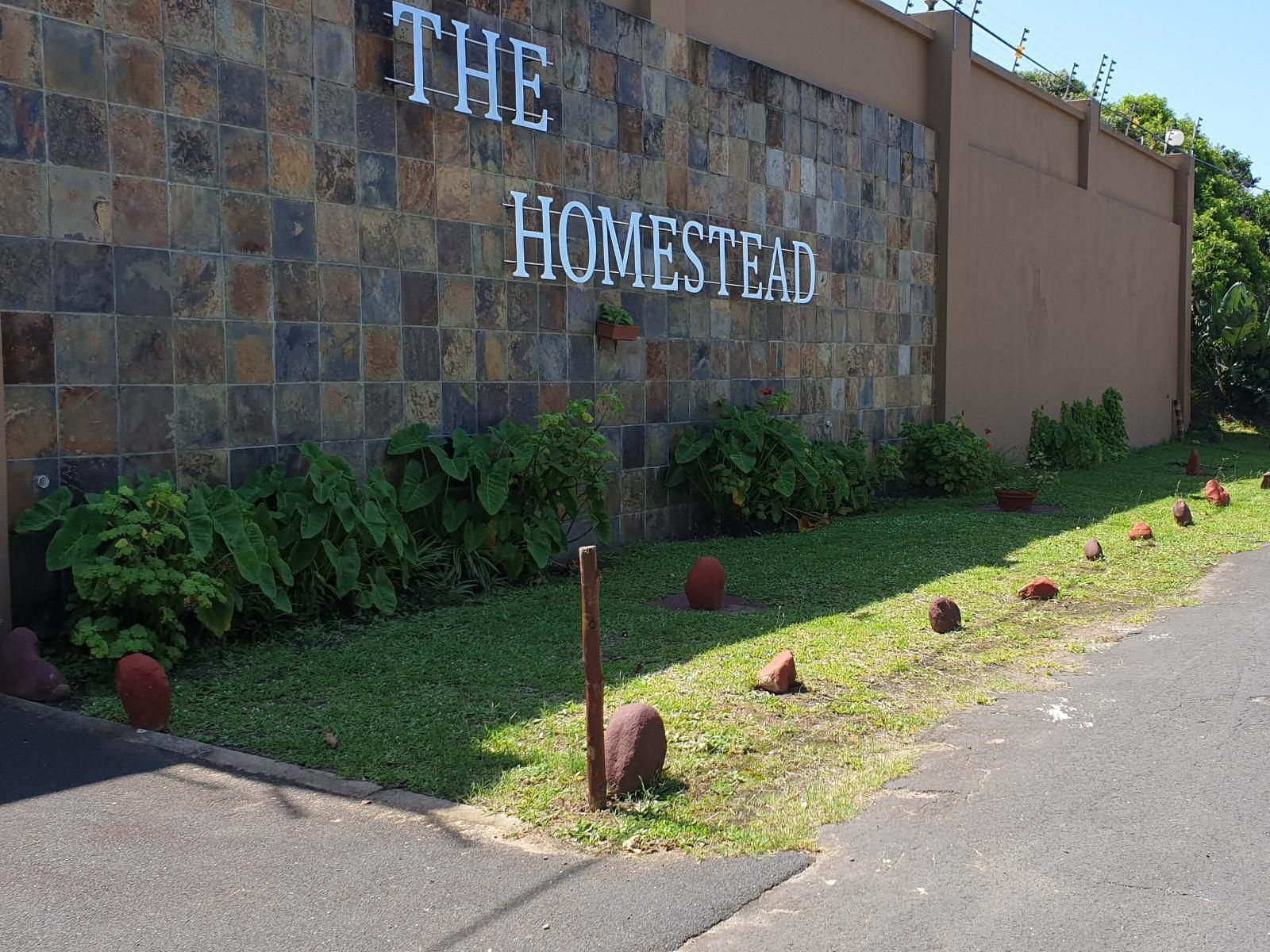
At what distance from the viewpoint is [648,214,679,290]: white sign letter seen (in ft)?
33.7

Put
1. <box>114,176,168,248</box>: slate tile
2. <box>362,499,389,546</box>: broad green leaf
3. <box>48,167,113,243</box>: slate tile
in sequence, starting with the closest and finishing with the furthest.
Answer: <box>48,167,113,243</box>: slate tile → <box>114,176,168,248</box>: slate tile → <box>362,499,389,546</box>: broad green leaf

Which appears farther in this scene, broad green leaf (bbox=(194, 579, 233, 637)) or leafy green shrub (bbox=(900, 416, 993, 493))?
leafy green shrub (bbox=(900, 416, 993, 493))

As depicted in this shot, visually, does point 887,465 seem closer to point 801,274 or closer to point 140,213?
point 801,274

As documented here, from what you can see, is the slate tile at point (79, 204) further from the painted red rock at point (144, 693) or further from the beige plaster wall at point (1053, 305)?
the beige plaster wall at point (1053, 305)

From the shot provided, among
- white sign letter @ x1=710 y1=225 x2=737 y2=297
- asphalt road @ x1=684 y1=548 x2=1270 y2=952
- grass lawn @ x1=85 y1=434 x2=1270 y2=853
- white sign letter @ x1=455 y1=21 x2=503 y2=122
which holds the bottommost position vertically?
asphalt road @ x1=684 y1=548 x2=1270 y2=952

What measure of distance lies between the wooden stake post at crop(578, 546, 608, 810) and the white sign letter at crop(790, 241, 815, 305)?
27.1 feet

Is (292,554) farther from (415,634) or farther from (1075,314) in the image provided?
(1075,314)

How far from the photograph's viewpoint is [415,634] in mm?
6902

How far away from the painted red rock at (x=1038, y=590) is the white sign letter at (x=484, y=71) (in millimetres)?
4973

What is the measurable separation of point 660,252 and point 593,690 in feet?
21.9

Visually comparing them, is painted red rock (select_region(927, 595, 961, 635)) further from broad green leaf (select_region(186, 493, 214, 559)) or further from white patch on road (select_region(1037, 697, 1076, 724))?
broad green leaf (select_region(186, 493, 214, 559))

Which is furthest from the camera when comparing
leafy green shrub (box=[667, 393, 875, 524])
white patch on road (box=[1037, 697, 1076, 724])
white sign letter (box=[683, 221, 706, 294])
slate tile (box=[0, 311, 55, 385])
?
white sign letter (box=[683, 221, 706, 294])

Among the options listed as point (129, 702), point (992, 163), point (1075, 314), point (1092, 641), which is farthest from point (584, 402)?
point (1075, 314)

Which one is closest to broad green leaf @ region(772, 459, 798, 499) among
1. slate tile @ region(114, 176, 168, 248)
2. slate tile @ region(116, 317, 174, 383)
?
slate tile @ region(116, 317, 174, 383)
